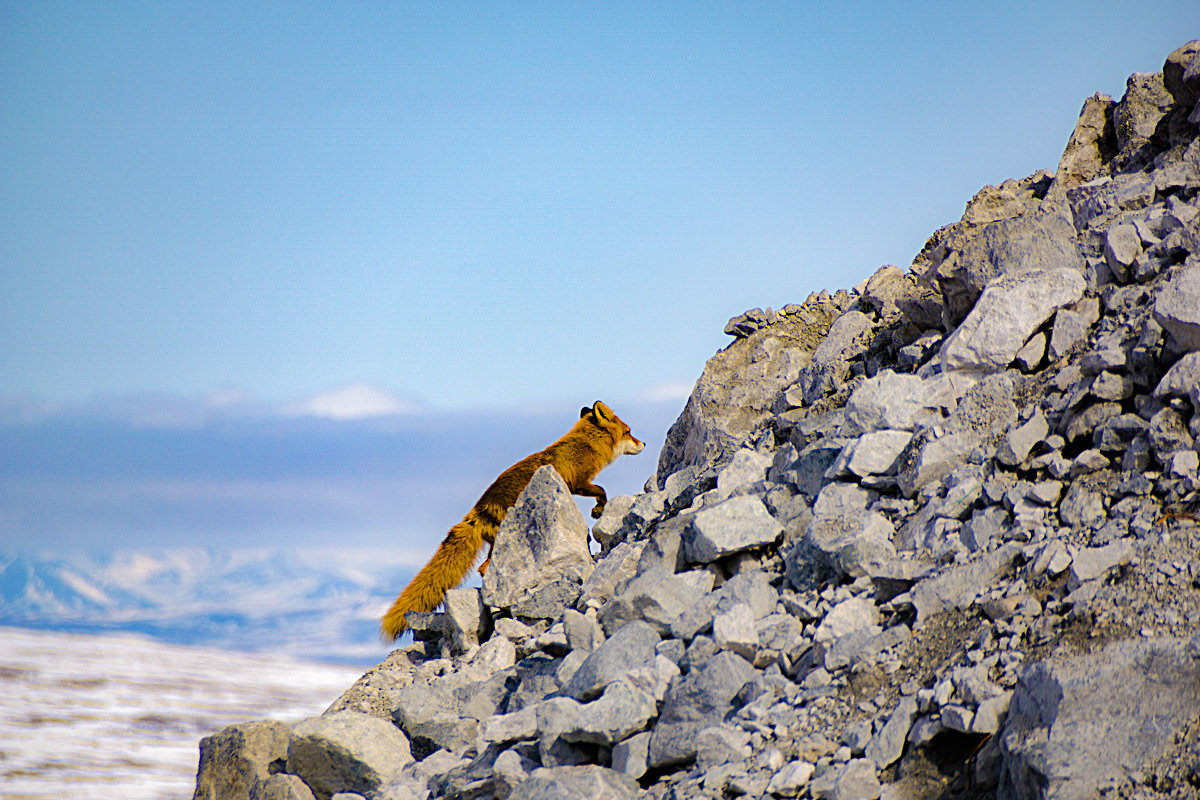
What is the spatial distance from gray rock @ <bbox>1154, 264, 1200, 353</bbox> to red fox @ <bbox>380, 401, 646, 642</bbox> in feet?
25.4

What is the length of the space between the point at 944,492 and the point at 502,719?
12.8 feet

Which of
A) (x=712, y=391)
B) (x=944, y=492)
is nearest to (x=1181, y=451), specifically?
(x=944, y=492)

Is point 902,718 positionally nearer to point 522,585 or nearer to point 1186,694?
point 1186,694

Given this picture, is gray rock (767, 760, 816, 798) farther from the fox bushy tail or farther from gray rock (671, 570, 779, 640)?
the fox bushy tail

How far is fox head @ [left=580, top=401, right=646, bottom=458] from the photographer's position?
13266 millimetres

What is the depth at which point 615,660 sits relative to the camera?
6555mm

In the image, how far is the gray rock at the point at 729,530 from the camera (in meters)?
7.34

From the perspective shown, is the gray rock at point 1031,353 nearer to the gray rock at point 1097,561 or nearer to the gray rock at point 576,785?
the gray rock at point 1097,561

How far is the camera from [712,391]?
36.7ft

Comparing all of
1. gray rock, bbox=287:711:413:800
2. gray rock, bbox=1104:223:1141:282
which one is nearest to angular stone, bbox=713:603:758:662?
gray rock, bbox=287:711:413:800

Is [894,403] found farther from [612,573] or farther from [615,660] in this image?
[615,660]

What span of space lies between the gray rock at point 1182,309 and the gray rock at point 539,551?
617 cm

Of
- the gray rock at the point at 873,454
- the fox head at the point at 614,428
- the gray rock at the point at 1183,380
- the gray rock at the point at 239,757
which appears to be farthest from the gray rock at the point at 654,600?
the fox head at the point at 614,428

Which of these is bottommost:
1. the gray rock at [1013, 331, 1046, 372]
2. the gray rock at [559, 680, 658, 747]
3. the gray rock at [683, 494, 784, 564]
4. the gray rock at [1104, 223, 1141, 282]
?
the gray rock at [559, 680, 658, 747]
